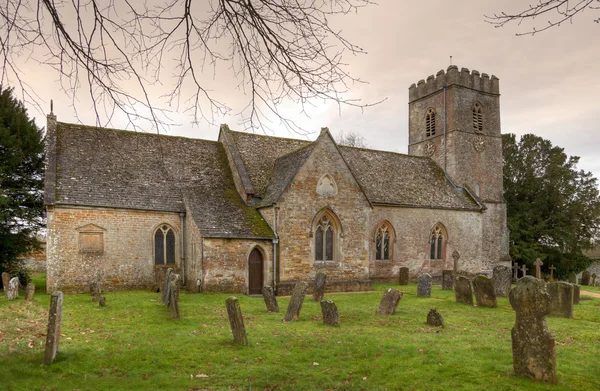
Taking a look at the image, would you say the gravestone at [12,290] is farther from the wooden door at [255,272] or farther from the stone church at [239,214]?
the wooden door at [255,272]

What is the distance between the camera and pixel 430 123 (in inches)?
1441

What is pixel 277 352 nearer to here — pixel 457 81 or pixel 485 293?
pixel 485 293

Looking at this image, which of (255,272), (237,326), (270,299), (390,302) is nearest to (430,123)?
(255,272)

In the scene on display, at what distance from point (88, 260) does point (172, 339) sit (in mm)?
11608

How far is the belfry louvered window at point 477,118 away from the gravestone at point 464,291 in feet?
67.0

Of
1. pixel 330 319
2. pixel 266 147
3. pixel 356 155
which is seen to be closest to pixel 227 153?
pixel 266 147

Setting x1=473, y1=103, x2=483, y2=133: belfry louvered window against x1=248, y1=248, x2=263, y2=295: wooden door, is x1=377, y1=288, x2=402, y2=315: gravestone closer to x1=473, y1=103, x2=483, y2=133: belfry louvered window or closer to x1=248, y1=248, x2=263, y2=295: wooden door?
x1=248, y1=248, x2=263, y2=295: wooden door

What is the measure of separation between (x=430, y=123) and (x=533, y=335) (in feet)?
99.0

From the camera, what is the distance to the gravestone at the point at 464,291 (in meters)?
17.5

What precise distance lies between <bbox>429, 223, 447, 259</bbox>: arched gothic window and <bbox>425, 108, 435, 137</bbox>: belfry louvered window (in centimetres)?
934

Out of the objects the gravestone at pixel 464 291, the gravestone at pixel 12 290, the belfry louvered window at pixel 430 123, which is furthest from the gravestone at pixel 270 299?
the belfry louvered window at pixel 430 123

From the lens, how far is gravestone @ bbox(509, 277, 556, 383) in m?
8.00

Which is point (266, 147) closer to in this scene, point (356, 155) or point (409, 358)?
point (356, 155)

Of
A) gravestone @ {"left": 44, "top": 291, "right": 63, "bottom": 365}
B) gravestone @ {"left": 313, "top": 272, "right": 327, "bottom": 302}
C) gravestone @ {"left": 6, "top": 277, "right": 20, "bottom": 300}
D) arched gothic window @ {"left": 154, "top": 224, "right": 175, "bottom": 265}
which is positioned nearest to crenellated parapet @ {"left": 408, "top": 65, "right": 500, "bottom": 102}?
gravestone @ {"left": 313, "top": 272, "right": 327, "bottom": 302}
